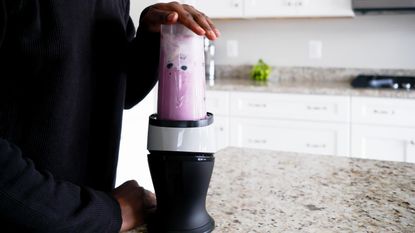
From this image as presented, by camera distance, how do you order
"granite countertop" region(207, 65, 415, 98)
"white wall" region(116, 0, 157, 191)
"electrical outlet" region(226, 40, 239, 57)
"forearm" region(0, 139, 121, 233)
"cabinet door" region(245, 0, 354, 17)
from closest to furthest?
1. "forearm" region(0, 139, 121, 233)
2. "white wall" region(116, 0, 157, 191)
3. "granite countertop" region(207, 65, 415, 98)
4. "cabinet door" region(245, 0, 354, 17)
5. "electrical outlet" region(226, 40, 239, 57)

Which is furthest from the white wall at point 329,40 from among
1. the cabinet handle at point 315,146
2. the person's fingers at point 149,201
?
the person's fingers at point 149,201

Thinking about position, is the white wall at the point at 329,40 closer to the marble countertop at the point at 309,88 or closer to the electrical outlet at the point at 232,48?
the electrical outlet at the point at 232,48

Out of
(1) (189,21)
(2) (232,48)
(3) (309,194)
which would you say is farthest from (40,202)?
(2) (232,48)

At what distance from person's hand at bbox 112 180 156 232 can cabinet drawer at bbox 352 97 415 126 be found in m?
2.23

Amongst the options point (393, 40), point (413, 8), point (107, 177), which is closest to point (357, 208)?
point (107, 177)

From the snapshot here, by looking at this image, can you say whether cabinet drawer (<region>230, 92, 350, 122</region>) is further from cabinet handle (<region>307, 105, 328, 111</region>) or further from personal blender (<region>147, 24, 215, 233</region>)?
personal blender (<region>147, 24, 215, 233</region>)

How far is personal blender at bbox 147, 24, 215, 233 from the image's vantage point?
0.71 meters

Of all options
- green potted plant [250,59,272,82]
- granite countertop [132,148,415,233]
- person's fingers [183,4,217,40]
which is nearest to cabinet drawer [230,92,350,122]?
green potted plant [250,59,272,82]

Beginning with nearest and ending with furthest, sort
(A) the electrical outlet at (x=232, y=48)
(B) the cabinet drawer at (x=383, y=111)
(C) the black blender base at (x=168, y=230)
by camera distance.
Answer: (C) the black blender base at (x=168, y=230)
(B) the cabinet drawer at (x=383, y=111)
(A) the electrical outlet at (x=232, y=48)

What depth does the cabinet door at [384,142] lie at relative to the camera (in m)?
2.77

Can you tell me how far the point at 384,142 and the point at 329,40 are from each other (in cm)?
93

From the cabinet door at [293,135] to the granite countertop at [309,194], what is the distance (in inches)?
69.7

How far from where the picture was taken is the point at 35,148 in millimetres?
784

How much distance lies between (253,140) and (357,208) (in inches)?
89.8
